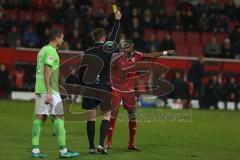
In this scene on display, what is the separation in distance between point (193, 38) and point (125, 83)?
61.5ft

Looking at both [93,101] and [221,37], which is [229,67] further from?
[93,101]

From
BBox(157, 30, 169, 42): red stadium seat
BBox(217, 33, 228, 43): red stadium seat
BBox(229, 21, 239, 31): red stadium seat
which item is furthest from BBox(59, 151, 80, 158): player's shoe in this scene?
BBox(229, 21, 239, 31): red stadium seat

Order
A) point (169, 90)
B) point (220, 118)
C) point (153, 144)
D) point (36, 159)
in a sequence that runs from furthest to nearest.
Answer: point (169, 90) → point (220, 118) → point (153, 144) → point (36, 159)

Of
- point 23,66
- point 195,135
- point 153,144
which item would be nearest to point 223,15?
point 23,66

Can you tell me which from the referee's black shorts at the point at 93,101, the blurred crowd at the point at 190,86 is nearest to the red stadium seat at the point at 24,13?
the blurred crowd at the point at 190,86

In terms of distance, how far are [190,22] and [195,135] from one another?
656 inches

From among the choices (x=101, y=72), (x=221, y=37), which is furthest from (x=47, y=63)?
(x=221, y=37)

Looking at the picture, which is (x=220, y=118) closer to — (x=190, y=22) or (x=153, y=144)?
(x=153, y=144)

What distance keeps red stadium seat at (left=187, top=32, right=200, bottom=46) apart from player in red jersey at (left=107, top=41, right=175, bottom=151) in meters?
18.3

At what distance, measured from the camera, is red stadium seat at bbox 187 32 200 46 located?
30.7 metres

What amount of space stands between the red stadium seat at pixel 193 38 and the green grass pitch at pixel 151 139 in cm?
1013

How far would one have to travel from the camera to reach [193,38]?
30812 mm

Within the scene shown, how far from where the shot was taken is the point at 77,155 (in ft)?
35.4

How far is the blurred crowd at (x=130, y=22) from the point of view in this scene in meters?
27.8
